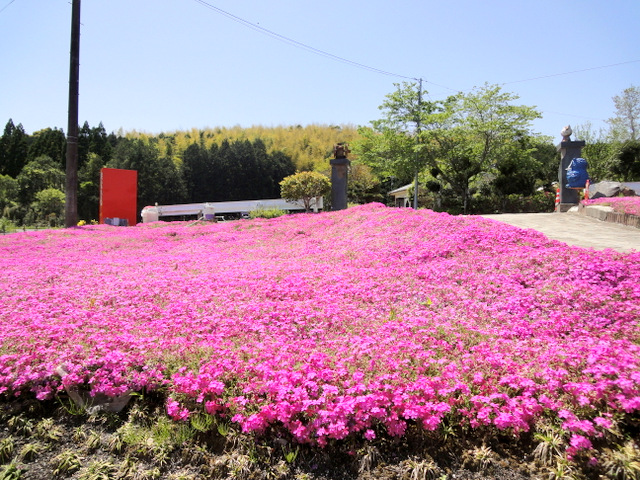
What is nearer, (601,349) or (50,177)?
(601,349)

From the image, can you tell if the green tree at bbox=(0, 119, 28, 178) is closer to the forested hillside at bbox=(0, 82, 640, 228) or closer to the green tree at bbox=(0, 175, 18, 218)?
the forested hillside at bbox=(0, 82, 640, 228)

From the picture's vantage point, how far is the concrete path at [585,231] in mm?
6340

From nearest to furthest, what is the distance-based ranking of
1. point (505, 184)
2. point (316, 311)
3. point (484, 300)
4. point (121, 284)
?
point (316, 311)
point (484, 300)
point (121, 284)
point (505, 184)

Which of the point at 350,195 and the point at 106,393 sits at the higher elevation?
the point at 350,195

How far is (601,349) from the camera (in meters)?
2.46

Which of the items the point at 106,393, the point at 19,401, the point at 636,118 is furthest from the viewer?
the point at 636,118

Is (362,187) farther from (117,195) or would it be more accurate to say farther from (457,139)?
(117,195)

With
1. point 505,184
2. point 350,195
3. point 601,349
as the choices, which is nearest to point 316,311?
point 601,349

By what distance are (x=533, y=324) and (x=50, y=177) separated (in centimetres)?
4521

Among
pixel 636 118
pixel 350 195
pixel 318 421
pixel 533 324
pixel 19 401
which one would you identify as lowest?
pixel 19 401

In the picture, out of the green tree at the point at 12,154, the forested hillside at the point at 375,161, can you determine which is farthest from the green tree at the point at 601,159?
the green tree at the point at 12,154

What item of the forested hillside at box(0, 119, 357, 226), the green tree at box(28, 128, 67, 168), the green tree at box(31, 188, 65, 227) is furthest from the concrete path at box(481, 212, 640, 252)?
the green tree at box(28, 128, 67, 168)

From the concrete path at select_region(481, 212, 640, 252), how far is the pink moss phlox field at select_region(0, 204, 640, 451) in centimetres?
126

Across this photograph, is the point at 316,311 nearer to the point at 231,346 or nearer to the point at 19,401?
the point at 231,346
